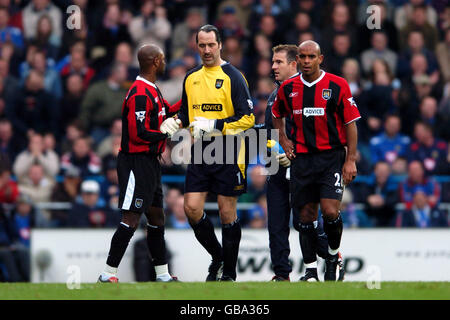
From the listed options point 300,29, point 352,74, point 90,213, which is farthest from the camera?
point 300,29

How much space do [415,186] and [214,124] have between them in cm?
628

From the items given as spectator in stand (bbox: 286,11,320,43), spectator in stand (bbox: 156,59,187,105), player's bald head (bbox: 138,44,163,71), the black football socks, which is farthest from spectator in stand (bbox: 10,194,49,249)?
player's bald head (bbox: 138,44,163,71)

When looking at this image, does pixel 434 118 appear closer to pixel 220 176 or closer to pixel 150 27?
pixel 150 27

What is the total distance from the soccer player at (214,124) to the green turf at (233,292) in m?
1.06

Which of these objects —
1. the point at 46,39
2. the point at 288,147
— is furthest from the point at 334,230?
the point at 46,39

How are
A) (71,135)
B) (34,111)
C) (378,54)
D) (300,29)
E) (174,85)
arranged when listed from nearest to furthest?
1. (71,135)
2. (174,85)
3. (34,111)
4. (300,29)
5. (378,54)

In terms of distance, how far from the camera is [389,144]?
16.1 metres

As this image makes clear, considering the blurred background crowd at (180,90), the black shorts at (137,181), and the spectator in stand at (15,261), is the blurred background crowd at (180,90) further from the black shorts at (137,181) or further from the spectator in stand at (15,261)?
the black shorts at (137,181)

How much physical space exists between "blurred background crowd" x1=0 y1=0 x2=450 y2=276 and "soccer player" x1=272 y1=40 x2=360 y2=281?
16.1ft

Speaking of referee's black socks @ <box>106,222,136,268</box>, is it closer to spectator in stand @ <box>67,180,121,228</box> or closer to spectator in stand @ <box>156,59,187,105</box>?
spectator in stand @ <box>67,180,121,228</box>

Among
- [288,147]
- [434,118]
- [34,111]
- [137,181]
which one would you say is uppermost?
[34,111]

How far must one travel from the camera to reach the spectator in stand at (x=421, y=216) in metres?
14.6

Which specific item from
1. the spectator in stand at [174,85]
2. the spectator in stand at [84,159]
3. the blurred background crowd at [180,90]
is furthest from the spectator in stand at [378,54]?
the spectator in stand at [84,159]
